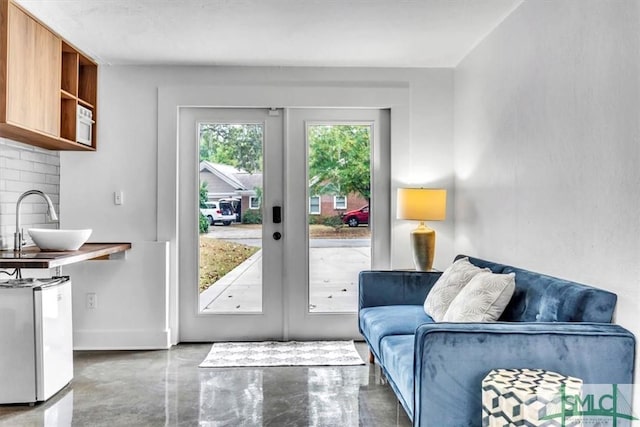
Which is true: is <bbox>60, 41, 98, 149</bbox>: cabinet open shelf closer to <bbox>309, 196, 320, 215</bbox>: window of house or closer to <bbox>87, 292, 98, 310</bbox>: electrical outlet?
<bbox>87, 292, 98, 310</bbox>: electrical outlet

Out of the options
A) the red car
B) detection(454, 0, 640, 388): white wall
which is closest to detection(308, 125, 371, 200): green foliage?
the red car

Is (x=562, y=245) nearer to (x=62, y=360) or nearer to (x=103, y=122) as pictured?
(x=62, y=360)

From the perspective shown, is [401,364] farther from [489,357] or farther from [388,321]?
[388,321]

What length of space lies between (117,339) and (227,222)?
1255mm

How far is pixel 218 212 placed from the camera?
14.7ft

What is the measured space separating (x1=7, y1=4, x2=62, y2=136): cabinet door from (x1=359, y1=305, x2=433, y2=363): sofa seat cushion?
2.34 meters

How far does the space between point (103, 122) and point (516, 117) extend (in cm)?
311

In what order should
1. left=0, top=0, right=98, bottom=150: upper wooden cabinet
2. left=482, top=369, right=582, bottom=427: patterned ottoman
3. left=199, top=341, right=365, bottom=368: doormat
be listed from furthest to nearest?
1. left=199, top=341, right=365, bottom=368: doormat
2. left=0, top=0, right=98, bottom=150: upper wooden cabinet
3. left=482, top=369, right=582, bottom=427: patterned ottoman

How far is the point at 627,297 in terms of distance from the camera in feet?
6.90

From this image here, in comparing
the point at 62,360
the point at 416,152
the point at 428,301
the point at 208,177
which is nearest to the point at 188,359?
the point at 62,360

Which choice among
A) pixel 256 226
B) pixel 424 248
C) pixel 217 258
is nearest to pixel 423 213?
pixel 424 248

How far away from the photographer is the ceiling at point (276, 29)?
3.12 metres

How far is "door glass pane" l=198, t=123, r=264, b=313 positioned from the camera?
4465 millimetres

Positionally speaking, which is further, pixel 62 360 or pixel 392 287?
pixel 392 287
